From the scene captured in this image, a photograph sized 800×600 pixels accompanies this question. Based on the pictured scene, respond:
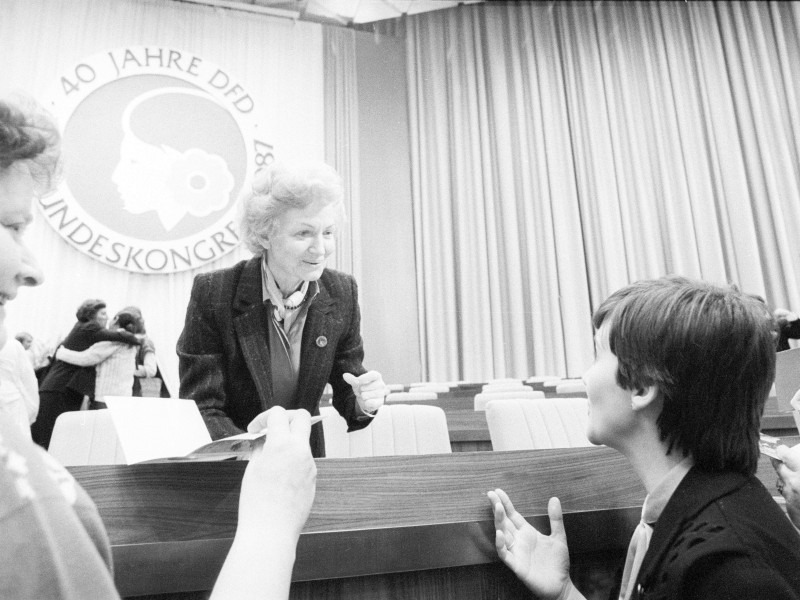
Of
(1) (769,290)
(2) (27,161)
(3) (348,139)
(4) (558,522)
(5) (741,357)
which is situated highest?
(3) (348,139)

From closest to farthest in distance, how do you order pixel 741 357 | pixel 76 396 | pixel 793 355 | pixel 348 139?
pixel 741 357 → pixel 793 355 → pixel 76 396 → pixel 348 139

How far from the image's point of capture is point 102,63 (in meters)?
5.55

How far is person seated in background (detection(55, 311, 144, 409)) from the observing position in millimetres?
3553

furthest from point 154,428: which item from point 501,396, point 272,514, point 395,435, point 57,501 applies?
point 501,396

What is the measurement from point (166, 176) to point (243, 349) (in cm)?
459

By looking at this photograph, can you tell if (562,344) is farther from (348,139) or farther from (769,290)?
(348,139)

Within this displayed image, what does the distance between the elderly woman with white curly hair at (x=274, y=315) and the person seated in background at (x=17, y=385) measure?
0.60m

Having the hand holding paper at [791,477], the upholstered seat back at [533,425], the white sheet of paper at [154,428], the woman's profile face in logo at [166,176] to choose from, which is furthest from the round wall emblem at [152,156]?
the hand holding paper at [791,477]

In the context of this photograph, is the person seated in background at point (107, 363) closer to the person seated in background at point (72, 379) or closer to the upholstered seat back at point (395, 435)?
the person seated in background at point (72, 379)

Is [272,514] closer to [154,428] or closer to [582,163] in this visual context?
[154,428]

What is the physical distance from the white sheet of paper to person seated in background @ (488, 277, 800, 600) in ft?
1.30

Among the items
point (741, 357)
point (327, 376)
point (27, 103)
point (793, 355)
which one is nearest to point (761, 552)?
point (741, 357)

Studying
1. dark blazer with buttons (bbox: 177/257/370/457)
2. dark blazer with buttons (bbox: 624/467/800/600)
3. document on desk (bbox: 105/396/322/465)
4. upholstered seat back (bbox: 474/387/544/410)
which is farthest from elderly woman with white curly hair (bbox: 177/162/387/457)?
upholstered seat back (bbox: 474/387/544/410)

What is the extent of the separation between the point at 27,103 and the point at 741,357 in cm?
84
